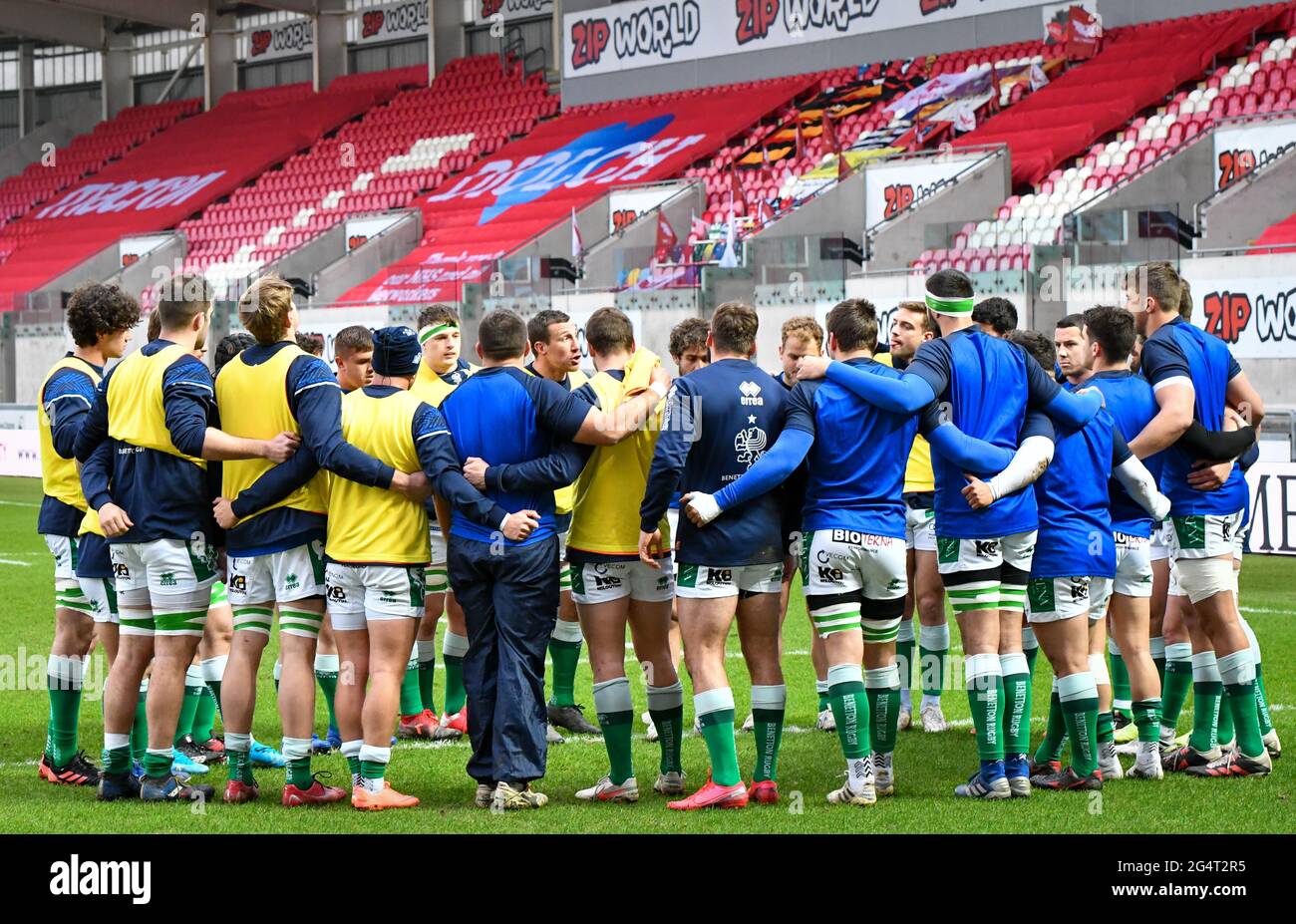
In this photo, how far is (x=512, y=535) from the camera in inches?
251

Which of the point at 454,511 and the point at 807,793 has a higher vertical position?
the point at 454,511

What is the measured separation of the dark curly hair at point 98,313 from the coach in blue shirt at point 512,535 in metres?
1.65

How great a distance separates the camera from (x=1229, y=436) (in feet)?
23.3

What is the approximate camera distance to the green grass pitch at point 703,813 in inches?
240

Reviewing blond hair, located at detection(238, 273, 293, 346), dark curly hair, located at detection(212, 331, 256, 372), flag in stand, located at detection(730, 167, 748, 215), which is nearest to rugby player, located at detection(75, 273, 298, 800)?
blond hair, located at detection(238, 273, 293, 346)

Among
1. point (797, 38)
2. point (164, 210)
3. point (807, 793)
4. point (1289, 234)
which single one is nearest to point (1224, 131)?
point (1289, 234)

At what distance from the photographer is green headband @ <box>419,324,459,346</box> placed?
7.25 m

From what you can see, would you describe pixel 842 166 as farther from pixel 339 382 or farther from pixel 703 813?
pixel 703 813

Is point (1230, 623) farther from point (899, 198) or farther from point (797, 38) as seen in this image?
point (797, 38)

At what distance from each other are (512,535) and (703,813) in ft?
4.37

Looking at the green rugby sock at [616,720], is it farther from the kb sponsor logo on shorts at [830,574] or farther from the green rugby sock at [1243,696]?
the green rugby sock at [1243,696]

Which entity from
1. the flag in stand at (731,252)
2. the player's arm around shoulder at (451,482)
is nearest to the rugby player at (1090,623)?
the player's arm around shoulder at (451,482)

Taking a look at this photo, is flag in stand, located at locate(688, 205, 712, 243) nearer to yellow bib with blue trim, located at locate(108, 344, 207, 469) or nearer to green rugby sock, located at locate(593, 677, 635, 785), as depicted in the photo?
yellow bib with blue trim, located at locate(108, 344, 207, 469)

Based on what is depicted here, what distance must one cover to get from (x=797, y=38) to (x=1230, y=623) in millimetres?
27735
